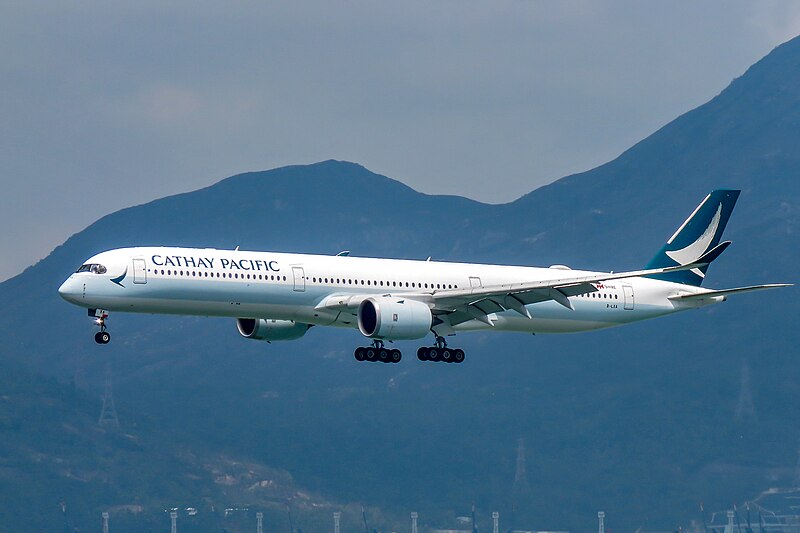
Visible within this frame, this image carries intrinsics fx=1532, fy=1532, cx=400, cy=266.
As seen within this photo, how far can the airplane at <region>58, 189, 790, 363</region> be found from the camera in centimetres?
6575

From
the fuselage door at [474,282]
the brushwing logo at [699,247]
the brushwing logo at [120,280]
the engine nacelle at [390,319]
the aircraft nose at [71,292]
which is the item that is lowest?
the engine nacelle at [390,319]

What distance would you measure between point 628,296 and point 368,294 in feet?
52.0

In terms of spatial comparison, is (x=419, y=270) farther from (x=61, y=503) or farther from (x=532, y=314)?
(x=61, y=503)

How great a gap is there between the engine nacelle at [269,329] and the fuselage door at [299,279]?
5.86 meters

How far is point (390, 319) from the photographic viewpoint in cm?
6800

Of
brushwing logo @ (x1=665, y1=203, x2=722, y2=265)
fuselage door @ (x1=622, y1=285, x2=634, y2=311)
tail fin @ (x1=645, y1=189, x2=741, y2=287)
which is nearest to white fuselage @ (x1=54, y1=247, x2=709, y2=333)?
fuselage door @ (x1=622, y1=285, x2=634, y2=311)

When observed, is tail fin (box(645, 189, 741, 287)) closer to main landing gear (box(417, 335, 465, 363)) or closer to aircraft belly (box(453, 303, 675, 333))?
aircraft belly (box(453, 303, 675, 333))

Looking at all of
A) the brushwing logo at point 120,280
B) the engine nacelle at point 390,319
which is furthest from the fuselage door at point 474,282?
the brushwing logo at point 120,280

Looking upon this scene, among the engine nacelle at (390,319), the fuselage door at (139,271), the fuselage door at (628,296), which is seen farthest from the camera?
the fuselage door at (628,296)

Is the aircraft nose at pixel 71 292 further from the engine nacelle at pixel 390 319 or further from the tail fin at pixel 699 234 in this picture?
the tail fin at pixel 699 234

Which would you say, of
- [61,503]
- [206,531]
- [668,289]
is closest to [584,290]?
[668,289]

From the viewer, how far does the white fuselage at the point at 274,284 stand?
2576 inches

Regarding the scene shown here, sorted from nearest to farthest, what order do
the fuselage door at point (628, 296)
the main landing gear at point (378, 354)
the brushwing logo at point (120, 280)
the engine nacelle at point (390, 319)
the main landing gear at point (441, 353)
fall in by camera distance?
the brushwing logo at point (120, 280), the engine nacelle at point (390, 319), the main landing gear at point (378, 354), the main landing gear at point (441, 353), the fuselage door at point (628, 296)

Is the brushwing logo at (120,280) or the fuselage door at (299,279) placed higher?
the fuselage door at (299,279)
